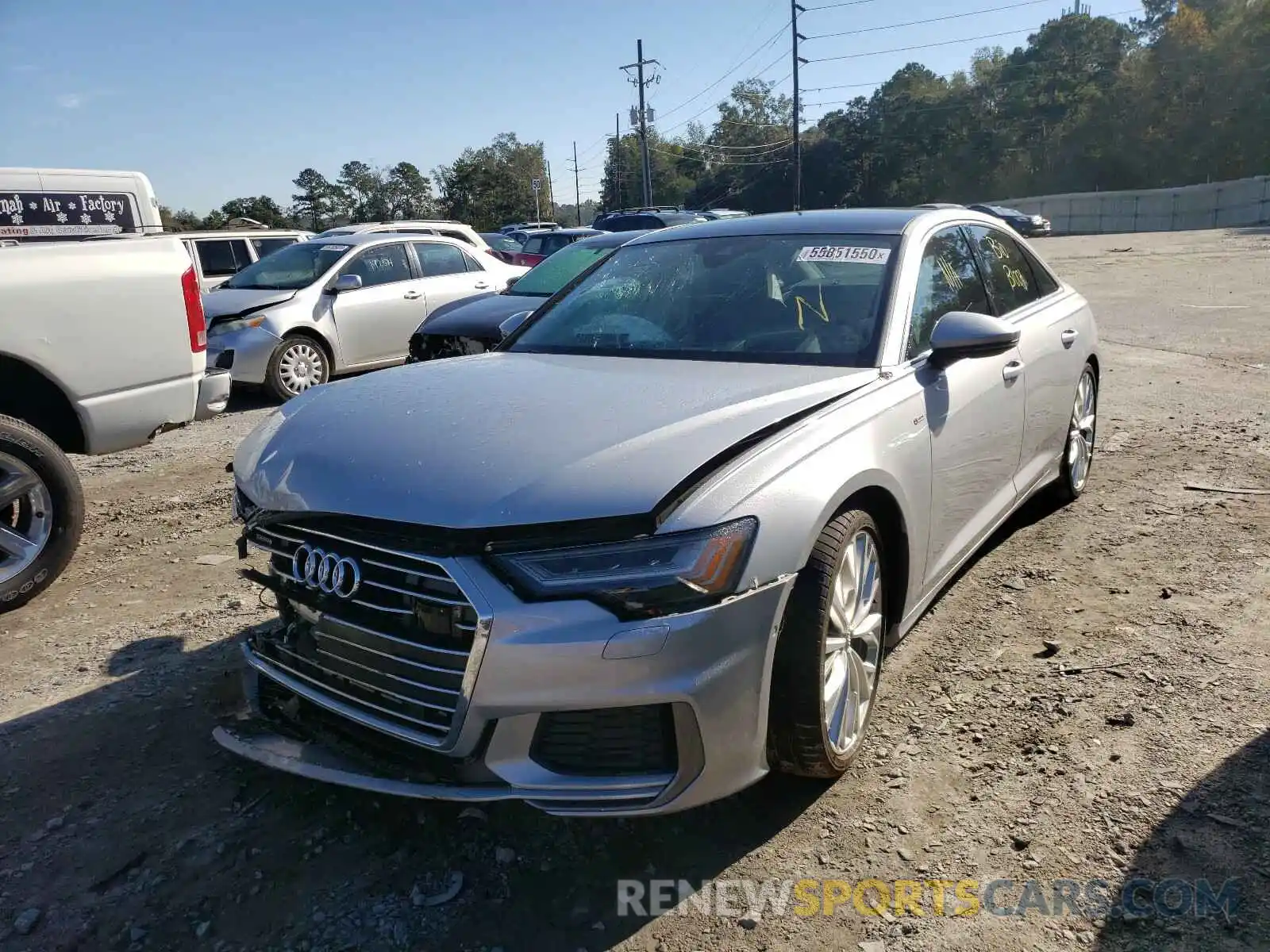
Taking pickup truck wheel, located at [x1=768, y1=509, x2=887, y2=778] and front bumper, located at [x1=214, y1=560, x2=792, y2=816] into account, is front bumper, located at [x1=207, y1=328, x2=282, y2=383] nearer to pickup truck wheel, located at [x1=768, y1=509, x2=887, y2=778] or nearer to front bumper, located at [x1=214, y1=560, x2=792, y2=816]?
front bumper, located at [x1=214, y1=560, x2=792, y2=816]

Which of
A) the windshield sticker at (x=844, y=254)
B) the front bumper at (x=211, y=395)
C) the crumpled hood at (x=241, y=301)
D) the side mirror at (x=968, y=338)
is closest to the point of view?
the side mirror at (x=968, y=338)

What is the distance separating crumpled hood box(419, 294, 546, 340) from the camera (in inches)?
282

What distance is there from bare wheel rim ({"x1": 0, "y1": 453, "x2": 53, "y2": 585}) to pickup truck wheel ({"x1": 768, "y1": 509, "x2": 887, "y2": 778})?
3623 millimetres

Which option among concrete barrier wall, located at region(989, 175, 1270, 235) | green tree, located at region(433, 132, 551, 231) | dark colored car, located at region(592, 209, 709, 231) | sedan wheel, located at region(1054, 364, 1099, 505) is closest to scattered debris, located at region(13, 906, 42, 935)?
sedan wheel, located at region(1054, 364, 1099, 505)

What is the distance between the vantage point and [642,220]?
22656 millimetres

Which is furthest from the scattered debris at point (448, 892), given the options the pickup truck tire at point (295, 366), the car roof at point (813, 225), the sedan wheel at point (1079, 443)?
the pickup truck tire at point (295, 366)

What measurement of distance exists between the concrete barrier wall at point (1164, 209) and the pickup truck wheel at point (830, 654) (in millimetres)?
51029

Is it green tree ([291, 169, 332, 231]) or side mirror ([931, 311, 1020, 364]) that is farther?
green tree ([291, 169, 332, 231])

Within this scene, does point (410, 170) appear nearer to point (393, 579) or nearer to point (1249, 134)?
point (1249, 134)

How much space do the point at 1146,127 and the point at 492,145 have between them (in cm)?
6954

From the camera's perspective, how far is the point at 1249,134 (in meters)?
59.8

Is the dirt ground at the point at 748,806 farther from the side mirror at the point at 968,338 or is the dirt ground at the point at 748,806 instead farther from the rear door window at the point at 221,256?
the rear door window at the point at 221,256

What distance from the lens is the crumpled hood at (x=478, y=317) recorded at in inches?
282

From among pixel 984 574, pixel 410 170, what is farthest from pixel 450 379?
pixel 410 170
